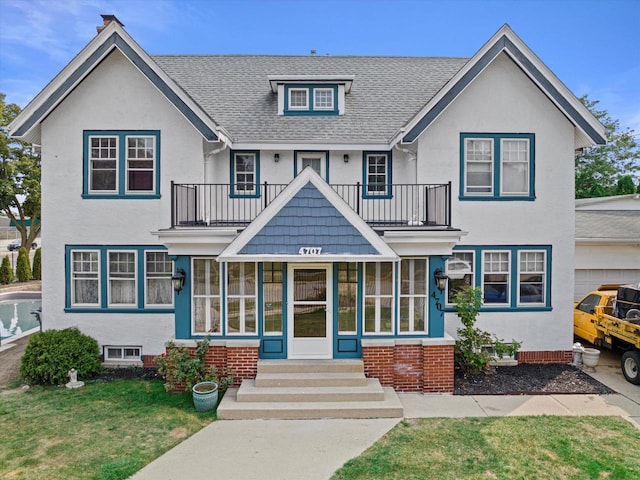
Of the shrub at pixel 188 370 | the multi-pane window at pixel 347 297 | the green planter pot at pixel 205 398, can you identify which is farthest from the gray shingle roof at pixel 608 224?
the green planter pot at pixel 205 398

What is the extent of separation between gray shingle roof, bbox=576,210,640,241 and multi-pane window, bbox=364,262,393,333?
330 inches

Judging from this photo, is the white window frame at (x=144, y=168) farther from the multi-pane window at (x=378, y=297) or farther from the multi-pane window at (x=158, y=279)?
the multi-pane window at (x=378, y=297)

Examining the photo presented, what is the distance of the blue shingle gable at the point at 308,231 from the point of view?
8.70 meters

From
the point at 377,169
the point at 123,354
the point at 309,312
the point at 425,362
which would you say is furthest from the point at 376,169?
the point at 123,354

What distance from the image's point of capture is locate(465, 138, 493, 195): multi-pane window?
1138 cm

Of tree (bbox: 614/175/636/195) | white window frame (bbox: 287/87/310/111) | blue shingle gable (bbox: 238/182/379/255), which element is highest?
white window frame (bbox: 287/87/310/111)

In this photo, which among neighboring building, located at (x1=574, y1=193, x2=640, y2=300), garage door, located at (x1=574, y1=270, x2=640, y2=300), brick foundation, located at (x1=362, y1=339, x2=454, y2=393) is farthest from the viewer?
garage door, located at (x1=574, y1=270, x2=640, y2=300)

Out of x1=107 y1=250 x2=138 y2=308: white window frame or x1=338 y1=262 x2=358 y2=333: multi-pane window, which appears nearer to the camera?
x1=338 y1=262 x2=358 y2=333: multi-pane window

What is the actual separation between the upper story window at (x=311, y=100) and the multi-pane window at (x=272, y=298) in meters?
6.37

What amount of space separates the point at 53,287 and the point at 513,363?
13406 millimetres

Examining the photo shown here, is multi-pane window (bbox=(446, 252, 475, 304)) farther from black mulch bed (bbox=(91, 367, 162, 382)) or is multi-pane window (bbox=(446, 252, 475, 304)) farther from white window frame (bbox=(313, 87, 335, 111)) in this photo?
black mulch bed (bbox=(91, 367, 162, 382))

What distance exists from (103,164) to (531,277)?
12873 millimetres

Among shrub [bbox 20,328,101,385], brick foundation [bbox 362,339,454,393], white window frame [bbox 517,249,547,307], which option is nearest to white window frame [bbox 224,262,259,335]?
brick foundation [bbox 362,339,454,393]

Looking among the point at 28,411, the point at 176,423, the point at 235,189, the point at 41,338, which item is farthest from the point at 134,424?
the point at 235,189
